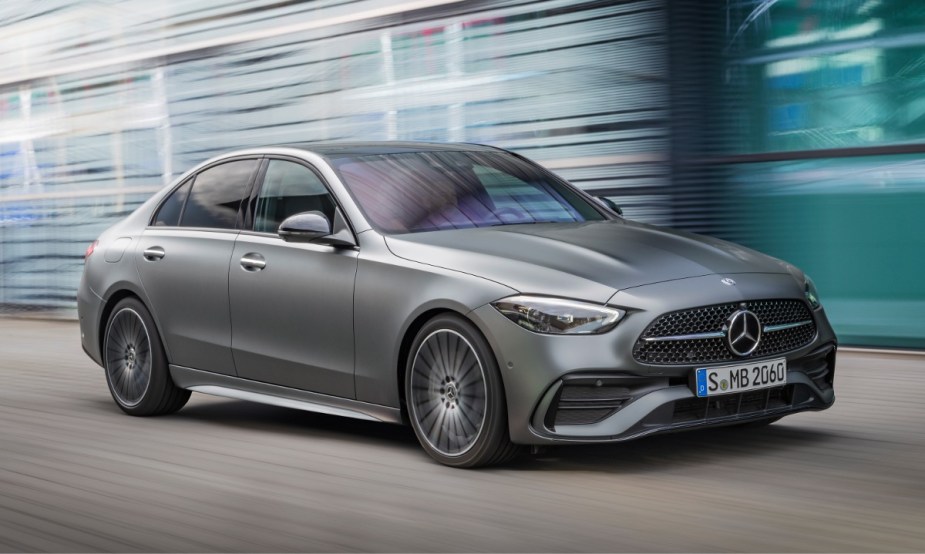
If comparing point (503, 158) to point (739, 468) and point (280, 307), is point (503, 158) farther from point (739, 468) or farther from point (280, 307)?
point (739, 468)

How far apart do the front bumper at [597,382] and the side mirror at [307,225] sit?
1.11 meters

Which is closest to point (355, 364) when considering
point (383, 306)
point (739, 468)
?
point (383, 306)

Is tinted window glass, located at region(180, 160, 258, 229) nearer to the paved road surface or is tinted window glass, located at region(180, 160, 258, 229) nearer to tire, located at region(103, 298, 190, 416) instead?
tire, located at region(103, 298, 190, 416)

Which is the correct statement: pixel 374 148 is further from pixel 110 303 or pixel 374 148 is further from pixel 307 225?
pixel 110 303

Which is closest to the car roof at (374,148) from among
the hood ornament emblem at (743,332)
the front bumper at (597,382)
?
the front bumper at (597,382)

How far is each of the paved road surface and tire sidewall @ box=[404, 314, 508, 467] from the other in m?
0.08

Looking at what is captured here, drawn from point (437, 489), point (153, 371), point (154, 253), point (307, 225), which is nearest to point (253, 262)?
point (307, 225)

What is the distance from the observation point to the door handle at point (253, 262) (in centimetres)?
741

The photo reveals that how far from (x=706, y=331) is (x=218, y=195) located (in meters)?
3.20

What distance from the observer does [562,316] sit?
5.95 meters

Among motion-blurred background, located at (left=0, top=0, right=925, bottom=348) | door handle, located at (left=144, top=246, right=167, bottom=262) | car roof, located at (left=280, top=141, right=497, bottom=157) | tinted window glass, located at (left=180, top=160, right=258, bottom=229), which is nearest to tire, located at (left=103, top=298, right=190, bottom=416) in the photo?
door handle, located at (left=144, top=246, right=167, bottom=262)

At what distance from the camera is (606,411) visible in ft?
19.6

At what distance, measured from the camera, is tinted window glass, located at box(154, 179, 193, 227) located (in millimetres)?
8438

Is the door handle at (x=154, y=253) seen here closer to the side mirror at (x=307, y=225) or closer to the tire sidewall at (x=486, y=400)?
the side mirror at (x=307, y=225)
